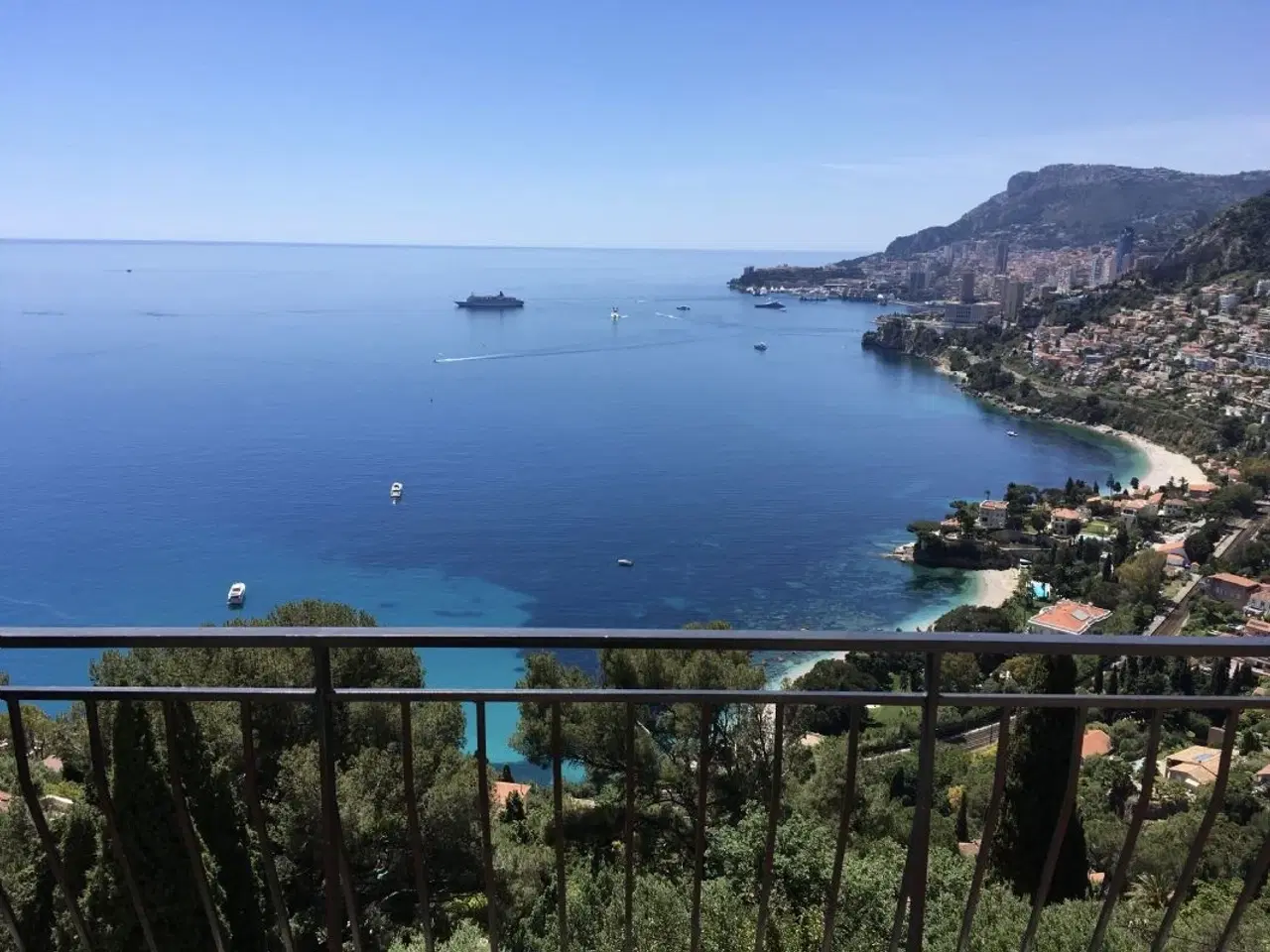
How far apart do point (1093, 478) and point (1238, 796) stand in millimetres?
39419

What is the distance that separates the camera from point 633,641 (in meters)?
1.52

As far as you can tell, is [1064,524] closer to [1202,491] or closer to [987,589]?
[987,589]

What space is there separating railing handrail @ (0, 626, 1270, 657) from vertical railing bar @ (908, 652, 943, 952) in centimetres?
8

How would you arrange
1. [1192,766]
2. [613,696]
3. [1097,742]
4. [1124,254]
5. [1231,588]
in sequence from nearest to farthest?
1. [613,696]
2. [1192,766]
3. [1097,742]
4. [1231,588]
5. [1124,254]

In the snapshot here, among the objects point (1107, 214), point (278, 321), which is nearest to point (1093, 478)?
point (278, 321)

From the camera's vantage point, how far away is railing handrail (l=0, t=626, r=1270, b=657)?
4.77ft

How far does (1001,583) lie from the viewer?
34.6 meters

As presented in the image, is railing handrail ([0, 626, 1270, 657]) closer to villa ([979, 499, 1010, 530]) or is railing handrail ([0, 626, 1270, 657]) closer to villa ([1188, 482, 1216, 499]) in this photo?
villa ([979, 499, 1010, 530])

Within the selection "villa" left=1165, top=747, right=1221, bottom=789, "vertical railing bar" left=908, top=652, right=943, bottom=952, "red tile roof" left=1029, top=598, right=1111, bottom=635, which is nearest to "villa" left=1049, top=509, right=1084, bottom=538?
"red tile roof" left=1029, top=598, right=1111, bottom=635

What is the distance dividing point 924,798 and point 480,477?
1588 inches

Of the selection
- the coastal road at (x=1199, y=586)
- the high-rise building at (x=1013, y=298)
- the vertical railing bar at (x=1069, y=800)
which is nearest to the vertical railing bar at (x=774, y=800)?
the vertical railing bar at (x=1069, y=800)

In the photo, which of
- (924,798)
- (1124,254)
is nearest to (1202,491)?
(924,798)

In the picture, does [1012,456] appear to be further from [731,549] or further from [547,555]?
[547,555]

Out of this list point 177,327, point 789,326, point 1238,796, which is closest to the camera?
point 1238,796
